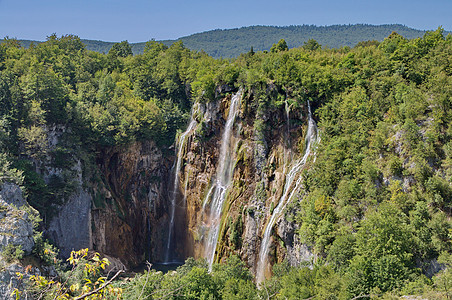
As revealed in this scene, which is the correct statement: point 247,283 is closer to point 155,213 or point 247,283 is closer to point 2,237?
point 2,237

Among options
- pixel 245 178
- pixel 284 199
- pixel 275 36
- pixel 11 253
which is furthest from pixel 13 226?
pixel 275 36

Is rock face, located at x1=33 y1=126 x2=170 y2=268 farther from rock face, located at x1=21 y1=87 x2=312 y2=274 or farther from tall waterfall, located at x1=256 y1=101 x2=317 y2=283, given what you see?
tall waterfall, located at x1=256 y1=101 x2=317 y2=283

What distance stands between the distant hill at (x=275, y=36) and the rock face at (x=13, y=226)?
4936 inches

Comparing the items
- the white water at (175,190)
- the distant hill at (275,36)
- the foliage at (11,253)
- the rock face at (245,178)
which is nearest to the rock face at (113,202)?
the white water at (175,190)

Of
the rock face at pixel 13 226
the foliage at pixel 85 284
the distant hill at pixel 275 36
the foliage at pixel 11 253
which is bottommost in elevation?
the foliage at pixel 11 253

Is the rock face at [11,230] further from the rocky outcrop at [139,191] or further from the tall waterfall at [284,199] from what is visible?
the tall waterfall at [284,199]

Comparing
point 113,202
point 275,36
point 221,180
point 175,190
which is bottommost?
point 113,202

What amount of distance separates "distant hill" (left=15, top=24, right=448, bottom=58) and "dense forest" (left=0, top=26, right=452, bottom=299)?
354 feet

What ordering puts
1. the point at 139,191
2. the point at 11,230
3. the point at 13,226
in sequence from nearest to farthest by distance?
the point at 11,230
the point at 13,226
the point at 139,191

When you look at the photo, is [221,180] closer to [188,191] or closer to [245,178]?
[245,178]

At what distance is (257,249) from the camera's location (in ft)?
106

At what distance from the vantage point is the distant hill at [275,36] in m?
154

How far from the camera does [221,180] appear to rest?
3769cm

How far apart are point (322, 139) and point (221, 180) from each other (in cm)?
1021
